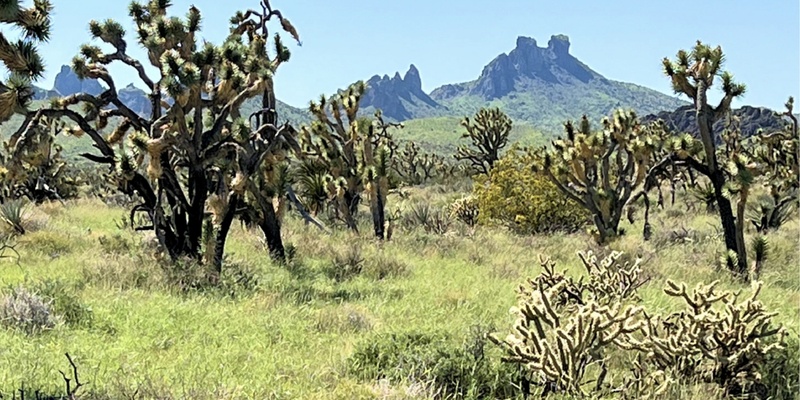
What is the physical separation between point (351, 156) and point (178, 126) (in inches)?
303

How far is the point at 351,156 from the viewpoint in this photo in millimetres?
16438

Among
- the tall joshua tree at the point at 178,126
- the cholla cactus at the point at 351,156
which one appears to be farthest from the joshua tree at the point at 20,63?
the cholla cactus at the point at 351,156

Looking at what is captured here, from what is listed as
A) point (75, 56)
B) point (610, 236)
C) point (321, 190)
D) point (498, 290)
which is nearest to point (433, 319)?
point (498, 290)

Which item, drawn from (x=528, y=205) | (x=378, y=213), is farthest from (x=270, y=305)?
(x=528, y=205)

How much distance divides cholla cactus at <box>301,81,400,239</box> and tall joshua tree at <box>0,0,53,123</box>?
828 cm

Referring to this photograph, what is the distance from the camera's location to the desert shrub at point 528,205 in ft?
57.6

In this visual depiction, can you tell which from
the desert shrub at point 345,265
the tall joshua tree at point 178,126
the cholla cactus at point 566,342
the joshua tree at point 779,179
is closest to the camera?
the cholla cactus at point 566,342

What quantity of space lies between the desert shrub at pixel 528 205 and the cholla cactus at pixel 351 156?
3599mm

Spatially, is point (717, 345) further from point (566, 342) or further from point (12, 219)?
point (12, 219)

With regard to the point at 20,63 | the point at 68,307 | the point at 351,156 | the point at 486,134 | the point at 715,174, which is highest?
the point at 486,134

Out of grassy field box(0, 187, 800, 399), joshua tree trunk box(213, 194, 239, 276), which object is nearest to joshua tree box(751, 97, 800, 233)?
grassy field box(0, 187, 800, 399)

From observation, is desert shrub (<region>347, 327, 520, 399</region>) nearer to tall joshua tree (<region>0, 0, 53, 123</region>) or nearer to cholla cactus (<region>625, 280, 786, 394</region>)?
cholla cactus (<region>625, 280, 786, 394</region>)

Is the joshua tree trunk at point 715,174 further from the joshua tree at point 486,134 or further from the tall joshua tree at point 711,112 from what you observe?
the joshua tree at point 486,134

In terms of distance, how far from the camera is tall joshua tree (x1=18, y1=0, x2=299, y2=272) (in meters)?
8.60
